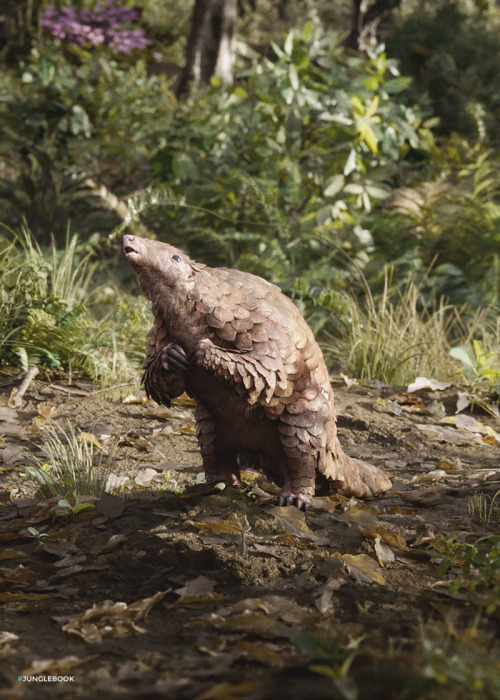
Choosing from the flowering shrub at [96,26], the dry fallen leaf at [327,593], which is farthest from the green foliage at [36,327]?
the flowering shrub at [96,26]

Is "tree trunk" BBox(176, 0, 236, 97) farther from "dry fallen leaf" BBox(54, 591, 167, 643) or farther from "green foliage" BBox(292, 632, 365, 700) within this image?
"green foliage" BBox(292, 632, 365, 700)

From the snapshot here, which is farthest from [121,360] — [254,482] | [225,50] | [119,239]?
[225,50]

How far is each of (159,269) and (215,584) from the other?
1043 mm

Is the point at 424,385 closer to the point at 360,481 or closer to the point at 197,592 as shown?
the point at 360,481

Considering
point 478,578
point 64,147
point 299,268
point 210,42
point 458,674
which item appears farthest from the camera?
point 210,42

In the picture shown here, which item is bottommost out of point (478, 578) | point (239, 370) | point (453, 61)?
point (478, 578)

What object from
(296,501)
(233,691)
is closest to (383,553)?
(296,501)

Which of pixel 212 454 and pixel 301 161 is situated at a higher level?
pixel 301 161

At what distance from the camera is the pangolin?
241cm

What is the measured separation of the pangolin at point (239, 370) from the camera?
2.41m

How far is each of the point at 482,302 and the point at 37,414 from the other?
4.88 m

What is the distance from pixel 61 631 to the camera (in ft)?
5.97

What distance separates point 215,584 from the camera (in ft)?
6.90

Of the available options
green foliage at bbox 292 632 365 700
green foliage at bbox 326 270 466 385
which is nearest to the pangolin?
green foliage at bbox 292 632 365 700
